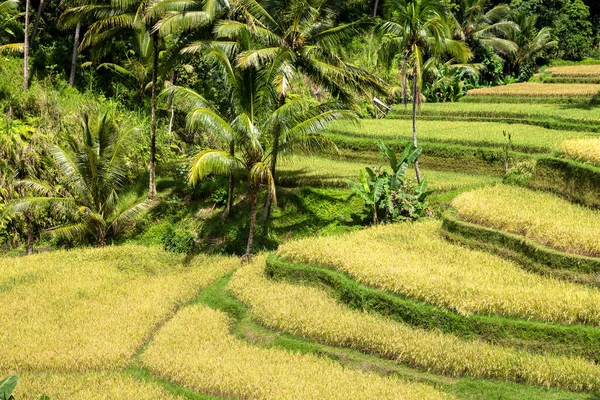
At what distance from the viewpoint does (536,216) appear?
36.3ft

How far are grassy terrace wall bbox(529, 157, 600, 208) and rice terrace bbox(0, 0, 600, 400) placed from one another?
0.13ft

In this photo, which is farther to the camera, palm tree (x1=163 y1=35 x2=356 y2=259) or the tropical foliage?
the tropical foliage

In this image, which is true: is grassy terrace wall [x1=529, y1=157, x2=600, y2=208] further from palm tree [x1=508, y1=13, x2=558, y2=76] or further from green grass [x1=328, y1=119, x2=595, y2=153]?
palm tree [x1=508, y1=13, x2=558, y2=76]

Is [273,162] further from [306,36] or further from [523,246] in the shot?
[523,246]

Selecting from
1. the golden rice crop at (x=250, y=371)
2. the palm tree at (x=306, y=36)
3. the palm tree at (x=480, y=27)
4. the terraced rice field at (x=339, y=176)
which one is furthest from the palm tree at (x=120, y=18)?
the palm tree at (x=480, y=27)

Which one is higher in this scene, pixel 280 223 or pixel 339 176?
pixel 339 176

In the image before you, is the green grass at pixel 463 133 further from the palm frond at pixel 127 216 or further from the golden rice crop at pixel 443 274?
the palm frond at pixel 127 216

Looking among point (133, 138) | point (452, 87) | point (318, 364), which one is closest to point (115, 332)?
point (318, 364)

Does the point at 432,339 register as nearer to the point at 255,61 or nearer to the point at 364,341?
the point at 364,341

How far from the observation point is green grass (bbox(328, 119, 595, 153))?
17.0 meters

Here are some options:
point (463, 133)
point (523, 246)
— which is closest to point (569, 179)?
point (523, 246)

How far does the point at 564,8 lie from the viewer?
3425cm

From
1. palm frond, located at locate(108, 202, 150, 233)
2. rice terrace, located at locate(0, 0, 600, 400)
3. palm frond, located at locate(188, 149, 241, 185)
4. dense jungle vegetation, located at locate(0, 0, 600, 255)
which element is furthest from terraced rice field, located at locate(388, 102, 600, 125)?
palm frond, located at locate(188, 149, 241, 185)

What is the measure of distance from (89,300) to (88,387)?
10.6 ft
